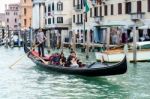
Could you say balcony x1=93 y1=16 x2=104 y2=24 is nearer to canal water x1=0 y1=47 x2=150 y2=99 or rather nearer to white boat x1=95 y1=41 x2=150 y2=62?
white boat x1=95 y1=41 x2=150 y2=62

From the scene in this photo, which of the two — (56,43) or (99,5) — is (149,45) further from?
(56,43)

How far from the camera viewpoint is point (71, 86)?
14.7m

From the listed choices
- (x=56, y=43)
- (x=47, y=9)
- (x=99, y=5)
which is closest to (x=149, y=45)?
(x=99, y=5)

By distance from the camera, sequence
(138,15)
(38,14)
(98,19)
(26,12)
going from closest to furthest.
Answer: (138,15) → (98,19) → (38,14) → (26,12)

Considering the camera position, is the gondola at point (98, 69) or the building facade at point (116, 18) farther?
the building facade at point (116, 18)

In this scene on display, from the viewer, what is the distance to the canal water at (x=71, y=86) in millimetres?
12906

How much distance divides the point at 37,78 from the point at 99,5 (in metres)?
19.0

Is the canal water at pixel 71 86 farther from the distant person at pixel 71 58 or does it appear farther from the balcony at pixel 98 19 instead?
the balcony at pixel 98 19

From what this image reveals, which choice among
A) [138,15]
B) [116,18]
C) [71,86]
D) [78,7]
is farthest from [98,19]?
[71,86]

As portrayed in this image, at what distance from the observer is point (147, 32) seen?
30000 millimetres

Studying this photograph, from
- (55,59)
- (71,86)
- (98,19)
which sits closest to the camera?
(71,86)

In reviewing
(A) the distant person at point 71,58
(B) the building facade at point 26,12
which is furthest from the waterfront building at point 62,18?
(A) the distant person at point 71,58

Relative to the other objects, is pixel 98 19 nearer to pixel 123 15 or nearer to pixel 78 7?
pixel 123 15

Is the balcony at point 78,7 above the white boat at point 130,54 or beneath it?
above
